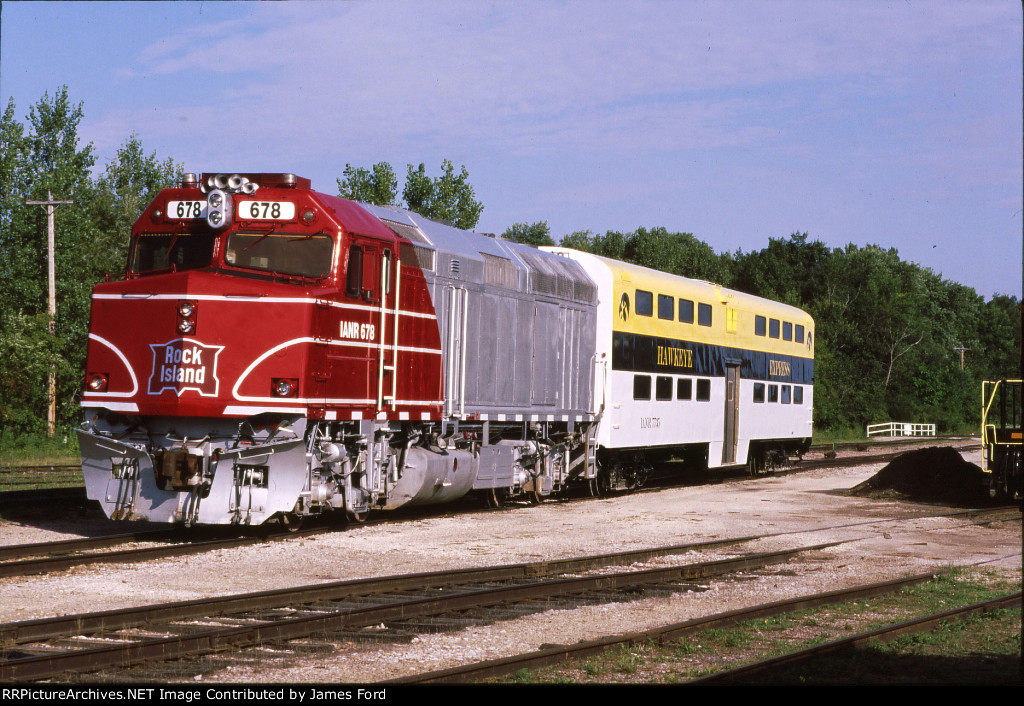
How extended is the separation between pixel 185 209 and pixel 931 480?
53.6 ft

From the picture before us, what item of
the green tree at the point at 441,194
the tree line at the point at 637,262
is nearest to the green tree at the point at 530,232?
the tree line at the point at 637,262

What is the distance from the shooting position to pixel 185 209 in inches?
566

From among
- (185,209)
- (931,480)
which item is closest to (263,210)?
(185,209)

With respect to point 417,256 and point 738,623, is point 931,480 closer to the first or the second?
point 417,256

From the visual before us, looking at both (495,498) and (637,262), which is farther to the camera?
(637,262)

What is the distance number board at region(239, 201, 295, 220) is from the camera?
562 inches

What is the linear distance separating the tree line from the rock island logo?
1.80 m

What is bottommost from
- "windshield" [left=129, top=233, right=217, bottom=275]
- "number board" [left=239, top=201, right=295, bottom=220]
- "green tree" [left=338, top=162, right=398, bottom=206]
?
"windshield" [left=129, top=233, right=217, bottom=275]

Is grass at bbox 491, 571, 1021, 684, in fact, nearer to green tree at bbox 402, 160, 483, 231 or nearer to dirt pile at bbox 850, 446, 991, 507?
dirt pile at bbox 850, 446, 991, 507

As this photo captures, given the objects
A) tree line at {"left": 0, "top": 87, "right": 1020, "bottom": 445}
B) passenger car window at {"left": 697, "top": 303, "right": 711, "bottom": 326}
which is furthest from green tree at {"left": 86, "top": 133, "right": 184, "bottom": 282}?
passenger car window at {"left": 697, "top": 303, "right": 711, "bottom": 326}

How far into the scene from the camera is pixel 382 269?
15164mm

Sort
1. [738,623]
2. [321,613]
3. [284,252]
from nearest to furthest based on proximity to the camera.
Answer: [321,613], [738,623], [284,252]

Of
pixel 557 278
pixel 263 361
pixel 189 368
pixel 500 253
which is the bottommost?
pixel 189 368

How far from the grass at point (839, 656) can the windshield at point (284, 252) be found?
738cm
